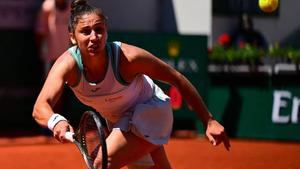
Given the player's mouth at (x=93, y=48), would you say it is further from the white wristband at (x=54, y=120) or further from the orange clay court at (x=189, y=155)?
the orange clay court at (x=189, y=155)

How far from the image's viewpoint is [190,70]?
11.6 metres

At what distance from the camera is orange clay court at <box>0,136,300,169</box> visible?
842 cm

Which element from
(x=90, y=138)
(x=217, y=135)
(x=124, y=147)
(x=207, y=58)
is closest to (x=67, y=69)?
(x=90, y=138)

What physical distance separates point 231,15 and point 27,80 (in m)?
3.90

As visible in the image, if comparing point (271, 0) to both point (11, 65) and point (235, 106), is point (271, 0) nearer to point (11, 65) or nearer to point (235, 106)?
point (235, 106)

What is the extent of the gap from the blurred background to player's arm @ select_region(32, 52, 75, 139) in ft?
21.7

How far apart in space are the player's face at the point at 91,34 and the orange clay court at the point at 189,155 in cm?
381

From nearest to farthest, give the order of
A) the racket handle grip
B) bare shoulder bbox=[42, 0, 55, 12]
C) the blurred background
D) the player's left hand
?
the racket handle grip, the player's left hand, the blurred background, bare shoulder bbox=[42, 0, 55, 12]

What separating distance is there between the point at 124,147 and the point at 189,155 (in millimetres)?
4715

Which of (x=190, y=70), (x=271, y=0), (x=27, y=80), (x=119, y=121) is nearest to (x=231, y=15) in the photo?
(x=190, y=70)

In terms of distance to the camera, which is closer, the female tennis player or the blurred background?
the female tennis player

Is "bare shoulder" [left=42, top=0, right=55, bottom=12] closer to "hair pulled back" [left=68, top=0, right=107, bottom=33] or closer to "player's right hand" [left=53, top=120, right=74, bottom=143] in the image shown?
"hair pulled back" [left=68, top=0, right=107, bottom=33]

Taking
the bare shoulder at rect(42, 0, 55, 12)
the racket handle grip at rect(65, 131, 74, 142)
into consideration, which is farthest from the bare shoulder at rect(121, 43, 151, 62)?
the bare shoulder at rect(42, 0, 55, 12)

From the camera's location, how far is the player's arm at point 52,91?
4.27m
